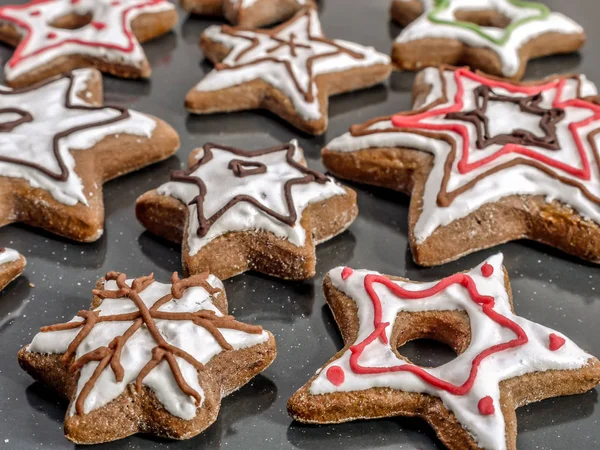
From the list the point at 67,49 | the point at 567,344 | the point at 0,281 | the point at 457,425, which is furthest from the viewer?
the point at 67,49

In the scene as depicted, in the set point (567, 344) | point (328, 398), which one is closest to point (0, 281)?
point (328, 398)

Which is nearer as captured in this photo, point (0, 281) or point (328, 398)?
point (328, 398)

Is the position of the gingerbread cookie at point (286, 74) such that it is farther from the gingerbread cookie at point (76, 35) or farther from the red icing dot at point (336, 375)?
the red icing dot at point (336, 375)

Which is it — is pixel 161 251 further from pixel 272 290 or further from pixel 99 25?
pixel 99 25

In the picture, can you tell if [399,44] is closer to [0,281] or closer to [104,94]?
[104,94]

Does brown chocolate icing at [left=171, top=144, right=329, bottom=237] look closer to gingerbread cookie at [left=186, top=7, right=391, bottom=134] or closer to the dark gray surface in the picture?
the dark gray surface

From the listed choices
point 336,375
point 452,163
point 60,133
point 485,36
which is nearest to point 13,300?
point 60,133
